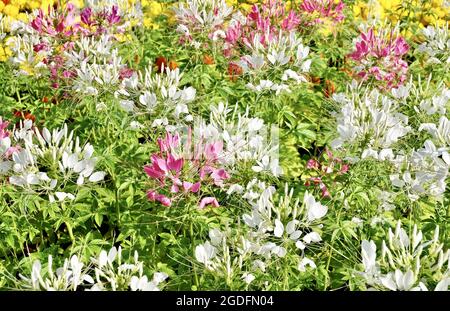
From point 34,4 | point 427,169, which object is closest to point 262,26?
point 427,169

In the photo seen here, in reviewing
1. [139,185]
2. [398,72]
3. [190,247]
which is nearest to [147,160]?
[139,185]

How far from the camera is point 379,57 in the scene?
3811mm

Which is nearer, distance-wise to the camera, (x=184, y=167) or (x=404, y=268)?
(x=404, y=268)

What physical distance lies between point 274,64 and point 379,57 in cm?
75

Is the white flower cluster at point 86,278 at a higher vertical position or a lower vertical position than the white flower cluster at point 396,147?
lower

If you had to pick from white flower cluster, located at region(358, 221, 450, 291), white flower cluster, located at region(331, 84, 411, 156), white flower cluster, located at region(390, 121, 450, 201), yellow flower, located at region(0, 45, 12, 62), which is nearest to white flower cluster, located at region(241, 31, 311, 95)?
white flower cluster, located at region(331, 84, 411, 156)

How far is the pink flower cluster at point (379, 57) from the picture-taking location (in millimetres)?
3795

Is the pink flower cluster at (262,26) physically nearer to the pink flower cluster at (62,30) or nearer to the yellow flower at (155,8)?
the pink flower cluster at (62,30)

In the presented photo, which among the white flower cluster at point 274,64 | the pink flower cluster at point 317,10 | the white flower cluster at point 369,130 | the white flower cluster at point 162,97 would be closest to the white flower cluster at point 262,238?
the white flower cluster at point 369,130

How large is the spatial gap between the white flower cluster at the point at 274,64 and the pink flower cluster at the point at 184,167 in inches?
35.6

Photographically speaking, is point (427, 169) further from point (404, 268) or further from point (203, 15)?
point (203, 15)

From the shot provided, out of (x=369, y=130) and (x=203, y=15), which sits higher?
(x=203, y=15)

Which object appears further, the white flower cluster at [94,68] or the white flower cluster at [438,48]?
the white flower cluster at [438,48]
